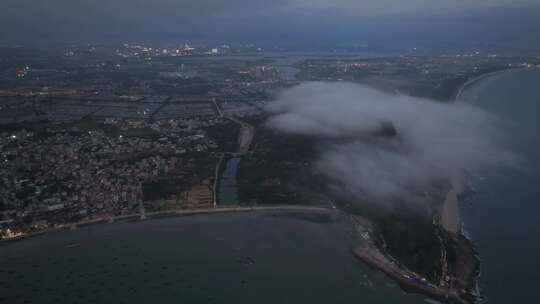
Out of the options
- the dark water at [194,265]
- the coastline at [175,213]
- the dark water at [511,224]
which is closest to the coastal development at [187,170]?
the coastline at [175,213]

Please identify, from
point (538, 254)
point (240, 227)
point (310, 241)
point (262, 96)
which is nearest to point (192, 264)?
point (240, 227)

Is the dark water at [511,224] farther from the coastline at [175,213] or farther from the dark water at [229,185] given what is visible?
the dark water at [229,185]

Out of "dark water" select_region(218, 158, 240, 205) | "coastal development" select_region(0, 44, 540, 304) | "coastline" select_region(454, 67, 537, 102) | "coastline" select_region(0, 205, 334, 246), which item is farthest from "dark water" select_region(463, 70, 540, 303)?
"coastline" select_region(454, 67, 537, 102)

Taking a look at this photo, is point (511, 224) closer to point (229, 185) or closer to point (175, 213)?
point (229, 185)

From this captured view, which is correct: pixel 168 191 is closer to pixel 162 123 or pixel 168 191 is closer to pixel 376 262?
pixel 376 262

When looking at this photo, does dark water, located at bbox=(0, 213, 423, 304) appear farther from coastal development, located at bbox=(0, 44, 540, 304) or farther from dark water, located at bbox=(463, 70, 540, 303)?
dark water, located at bbox=(463, 70, 540, 303)

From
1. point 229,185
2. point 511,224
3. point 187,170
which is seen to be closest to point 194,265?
point 229,185
